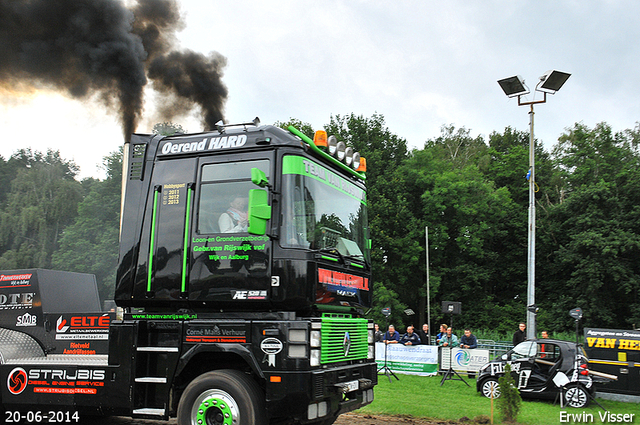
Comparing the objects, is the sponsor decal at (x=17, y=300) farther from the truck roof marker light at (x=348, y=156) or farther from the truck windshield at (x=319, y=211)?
the truck roof marker light at (x=348, y=156)

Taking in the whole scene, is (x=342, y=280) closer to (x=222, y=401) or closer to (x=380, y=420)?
(x=222, y=401)

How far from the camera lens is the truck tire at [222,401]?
5.89 m

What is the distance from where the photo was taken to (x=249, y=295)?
6188 mm

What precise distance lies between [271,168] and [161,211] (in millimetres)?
1531

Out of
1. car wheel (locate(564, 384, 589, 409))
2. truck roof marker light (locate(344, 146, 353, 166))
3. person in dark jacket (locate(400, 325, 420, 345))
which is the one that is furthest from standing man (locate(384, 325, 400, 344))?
truck roof marker light (locate(344, 146, 353, 166))

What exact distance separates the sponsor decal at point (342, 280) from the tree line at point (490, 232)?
96.1ft

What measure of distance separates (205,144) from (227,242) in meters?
1.34

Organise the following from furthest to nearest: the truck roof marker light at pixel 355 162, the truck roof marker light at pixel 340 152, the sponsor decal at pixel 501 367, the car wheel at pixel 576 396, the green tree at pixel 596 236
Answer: the green tree at pixel 596 236 → the sponsor decal at pixel 501 367 → the car wheel at pixel 576 396 → the truck roof marker light at pixel 355 162 → the truck roof marker light at pixel 340 152

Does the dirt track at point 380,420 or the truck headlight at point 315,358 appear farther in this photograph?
the dirt track at point 380,420

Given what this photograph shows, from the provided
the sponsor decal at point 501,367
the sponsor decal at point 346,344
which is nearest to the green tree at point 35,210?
the sponsor decal at point 501,367

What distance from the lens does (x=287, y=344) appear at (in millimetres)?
5902

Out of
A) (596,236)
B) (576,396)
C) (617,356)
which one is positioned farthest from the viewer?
(596,236)

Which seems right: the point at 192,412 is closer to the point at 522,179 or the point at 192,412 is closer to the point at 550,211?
the point at 550,211

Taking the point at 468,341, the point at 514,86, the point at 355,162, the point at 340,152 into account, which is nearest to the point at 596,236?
the point at 514,86
